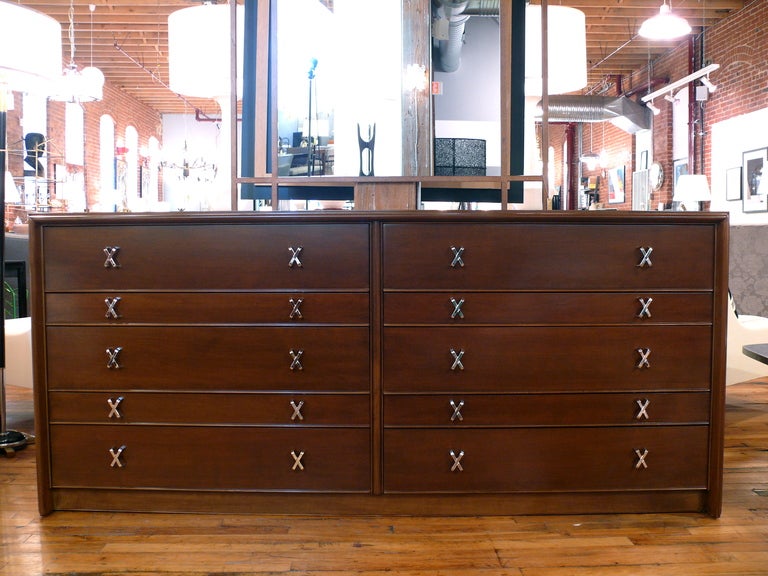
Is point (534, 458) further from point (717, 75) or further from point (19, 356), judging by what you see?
point (717, 75)

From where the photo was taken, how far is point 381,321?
2408 mm

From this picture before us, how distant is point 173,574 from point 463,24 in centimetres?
233

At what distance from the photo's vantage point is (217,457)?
2.46 meters

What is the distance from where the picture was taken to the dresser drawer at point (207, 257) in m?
2.40

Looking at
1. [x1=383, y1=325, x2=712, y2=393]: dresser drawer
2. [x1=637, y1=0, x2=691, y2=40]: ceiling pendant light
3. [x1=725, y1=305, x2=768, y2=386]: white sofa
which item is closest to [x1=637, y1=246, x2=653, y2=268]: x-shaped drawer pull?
[x1=383, y1=325, x2=712, y2=393]: dresser drawer

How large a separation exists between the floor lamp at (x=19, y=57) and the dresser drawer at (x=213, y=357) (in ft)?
2.86

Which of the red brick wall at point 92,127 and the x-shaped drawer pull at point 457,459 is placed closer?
the x-shaped drawer pull at point 457,459

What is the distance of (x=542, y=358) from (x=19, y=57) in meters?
2.63

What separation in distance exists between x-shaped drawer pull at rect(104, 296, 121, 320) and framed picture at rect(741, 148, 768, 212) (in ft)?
26.2

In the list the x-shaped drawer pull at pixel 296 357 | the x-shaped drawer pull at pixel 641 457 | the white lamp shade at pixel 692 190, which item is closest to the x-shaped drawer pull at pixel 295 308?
the x-shaped drawer pull at pixel 296 357

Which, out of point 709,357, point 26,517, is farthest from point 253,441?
point 709,357

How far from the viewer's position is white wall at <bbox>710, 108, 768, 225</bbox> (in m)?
8.39

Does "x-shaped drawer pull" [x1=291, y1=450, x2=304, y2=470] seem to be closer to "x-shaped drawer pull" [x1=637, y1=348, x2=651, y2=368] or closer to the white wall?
"x-shaped drawer pull" [x1=637, y1=348, x2=651, y2=368]

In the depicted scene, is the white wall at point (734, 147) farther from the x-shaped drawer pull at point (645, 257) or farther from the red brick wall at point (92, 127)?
the red brick wall at point (92, 127)
